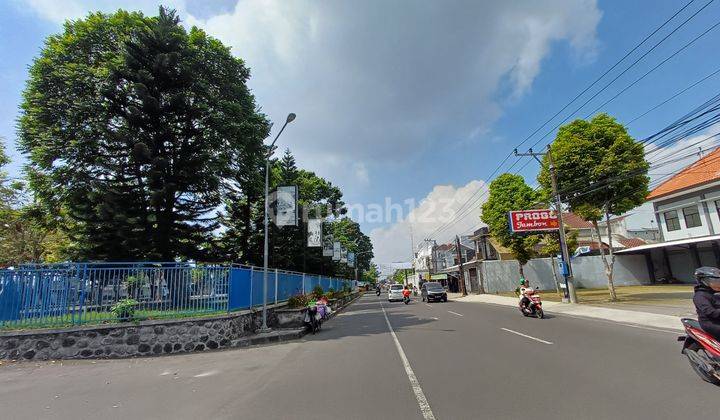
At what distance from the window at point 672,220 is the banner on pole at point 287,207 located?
34.4 meters

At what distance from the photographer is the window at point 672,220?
→ 3259 centimetres

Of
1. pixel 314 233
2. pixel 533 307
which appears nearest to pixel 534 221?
pixel 533 307

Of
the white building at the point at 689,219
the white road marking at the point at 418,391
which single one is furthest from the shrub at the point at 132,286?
the white building at the point at 689,219

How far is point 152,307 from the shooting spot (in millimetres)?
11375

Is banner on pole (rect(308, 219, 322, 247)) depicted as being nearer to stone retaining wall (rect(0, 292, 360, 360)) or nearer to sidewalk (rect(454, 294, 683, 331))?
stone retaining wall (rect(0, 292, 360, 360))

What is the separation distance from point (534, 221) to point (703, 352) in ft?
75.3

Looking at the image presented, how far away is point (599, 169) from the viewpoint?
20406mm

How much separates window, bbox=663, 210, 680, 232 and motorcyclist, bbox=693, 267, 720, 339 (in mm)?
34813

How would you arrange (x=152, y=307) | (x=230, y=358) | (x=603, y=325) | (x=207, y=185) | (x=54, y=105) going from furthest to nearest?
(x=207, y=185), (x=54, y=105), (x=603, y=325), (x=152, y=307), (x=230, y=358)

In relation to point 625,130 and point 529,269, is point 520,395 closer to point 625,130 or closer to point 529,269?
point 625,130

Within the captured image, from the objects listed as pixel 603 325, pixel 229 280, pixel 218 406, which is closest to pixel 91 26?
pixel 229 280

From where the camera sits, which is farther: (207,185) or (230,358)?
(207,185)

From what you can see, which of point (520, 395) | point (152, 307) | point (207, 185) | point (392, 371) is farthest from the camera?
point (207, 185)

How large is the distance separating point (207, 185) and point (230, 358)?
12777 mm
